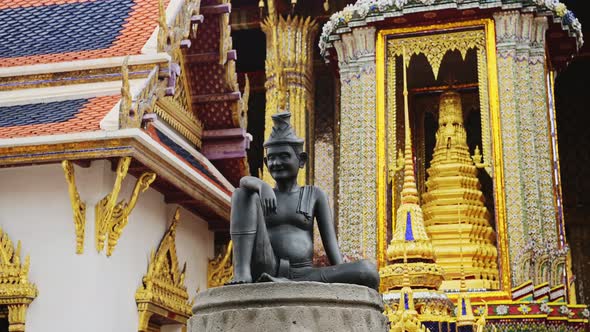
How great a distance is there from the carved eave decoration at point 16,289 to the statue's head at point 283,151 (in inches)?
99.7

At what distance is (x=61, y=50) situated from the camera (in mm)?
7109

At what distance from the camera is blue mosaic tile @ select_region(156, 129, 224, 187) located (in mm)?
7262

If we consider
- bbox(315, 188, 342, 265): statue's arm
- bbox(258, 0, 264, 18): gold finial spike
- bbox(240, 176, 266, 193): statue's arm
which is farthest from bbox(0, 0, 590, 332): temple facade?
bbox(240, 176, 266, 193): statue's arm

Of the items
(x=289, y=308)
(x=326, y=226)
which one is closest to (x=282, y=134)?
(x=326, y=226)

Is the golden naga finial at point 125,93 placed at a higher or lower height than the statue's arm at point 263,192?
higher

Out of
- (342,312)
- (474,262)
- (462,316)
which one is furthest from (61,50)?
(474,262)

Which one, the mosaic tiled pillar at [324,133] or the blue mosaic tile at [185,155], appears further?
the mosaic tiled pillar at [324,133]

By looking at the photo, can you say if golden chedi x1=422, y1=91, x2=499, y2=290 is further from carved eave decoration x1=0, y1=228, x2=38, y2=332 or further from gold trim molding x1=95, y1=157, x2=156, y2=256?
carved eave decoration x1=0, y1=228, x2=38, y2=332

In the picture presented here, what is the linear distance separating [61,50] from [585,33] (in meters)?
Result: 9.42

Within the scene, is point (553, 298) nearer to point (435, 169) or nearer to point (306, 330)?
point (435, 169)

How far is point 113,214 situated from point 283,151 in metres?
2.40

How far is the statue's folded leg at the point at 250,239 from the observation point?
12.5ft

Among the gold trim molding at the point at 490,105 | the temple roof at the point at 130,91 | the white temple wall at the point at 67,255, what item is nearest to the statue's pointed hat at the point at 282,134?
the temple roof at the point at 130,91

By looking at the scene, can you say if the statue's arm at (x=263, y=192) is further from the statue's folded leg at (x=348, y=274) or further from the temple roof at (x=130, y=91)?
the temple roof at (x=130, y=91)
